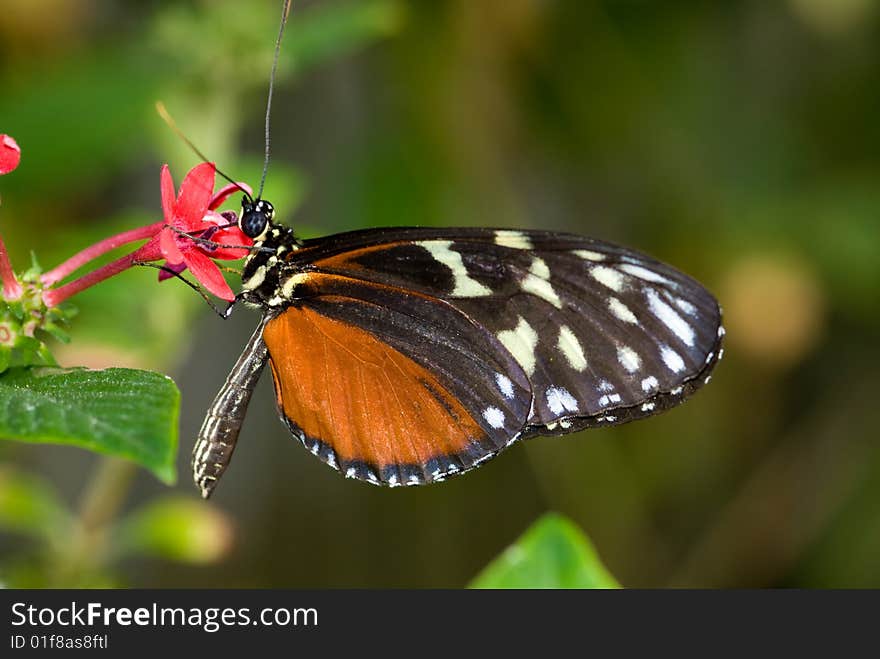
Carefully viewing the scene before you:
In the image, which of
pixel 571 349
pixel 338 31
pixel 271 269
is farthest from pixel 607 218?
pixel 271 269

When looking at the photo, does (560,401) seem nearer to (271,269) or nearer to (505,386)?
(505,386)

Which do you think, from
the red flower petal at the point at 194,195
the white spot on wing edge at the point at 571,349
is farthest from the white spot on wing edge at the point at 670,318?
the red flower petal at the point at 194,195

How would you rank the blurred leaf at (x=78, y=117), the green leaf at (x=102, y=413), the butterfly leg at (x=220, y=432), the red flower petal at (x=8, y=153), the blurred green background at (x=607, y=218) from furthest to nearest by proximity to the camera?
1. the blurred green background at (x=607, y=218)
2. the blurred leaf at (x=78, y=117)
3. the butterfly leg at (x=220, y=432)
4. the red flower petal at (x=8, y=153)
5. the green leaf at (x=102, y=413)

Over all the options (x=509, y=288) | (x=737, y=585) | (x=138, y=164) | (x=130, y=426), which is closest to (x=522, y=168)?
(x=138, y=164)

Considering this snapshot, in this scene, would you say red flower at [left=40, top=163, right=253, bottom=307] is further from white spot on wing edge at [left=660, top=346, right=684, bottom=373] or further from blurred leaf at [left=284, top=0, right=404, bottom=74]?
blurred leaf at [left=284, top=0, right=404, bottom=74]

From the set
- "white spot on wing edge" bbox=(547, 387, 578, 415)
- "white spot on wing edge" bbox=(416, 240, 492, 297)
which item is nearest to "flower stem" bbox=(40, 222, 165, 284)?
"white spot on wing edge" bbox=(416, 240, 492, 297)

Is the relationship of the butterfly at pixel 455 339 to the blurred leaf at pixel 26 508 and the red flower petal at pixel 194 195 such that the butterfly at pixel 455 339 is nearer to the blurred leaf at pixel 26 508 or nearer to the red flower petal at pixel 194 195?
the red flower petal at pixel 194 195
